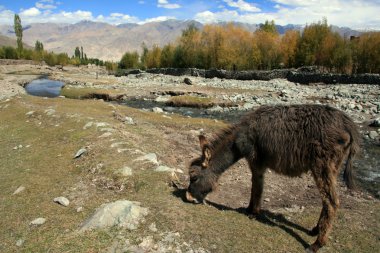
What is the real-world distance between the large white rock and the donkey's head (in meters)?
1.40

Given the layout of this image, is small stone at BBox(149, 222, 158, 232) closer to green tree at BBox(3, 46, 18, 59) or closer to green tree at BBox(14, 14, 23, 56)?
green tree at BBox(14, 14, 23, 56)

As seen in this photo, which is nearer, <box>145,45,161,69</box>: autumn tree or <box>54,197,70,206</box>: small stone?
<box>54,197,70,206</box>: small stone

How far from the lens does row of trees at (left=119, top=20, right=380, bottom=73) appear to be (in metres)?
59.6

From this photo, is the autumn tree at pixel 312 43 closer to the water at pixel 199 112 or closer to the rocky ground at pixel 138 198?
the water at pixel 199 112

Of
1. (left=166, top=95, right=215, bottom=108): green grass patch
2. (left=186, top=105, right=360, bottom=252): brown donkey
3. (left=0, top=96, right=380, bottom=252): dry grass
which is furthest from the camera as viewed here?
(left=166, top=95, right=215, bottom=108): green grass patch

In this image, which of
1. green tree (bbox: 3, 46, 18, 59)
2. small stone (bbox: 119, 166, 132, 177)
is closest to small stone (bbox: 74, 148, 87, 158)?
small stone (bbox: 119, 166, 132, 177)

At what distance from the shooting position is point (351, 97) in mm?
36875

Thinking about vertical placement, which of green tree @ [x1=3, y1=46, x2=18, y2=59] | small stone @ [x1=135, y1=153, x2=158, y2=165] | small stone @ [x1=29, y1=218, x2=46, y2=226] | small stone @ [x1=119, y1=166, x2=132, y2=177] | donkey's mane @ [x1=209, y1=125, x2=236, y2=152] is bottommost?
small stone @ [x1=29, y1=218, x2=46, y2=226]

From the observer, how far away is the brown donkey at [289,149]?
25.8ft

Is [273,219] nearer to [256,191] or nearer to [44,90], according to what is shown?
[256,191]

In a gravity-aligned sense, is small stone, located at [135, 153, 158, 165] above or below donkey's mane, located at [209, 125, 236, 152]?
below

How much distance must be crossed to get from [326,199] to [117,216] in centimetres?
497

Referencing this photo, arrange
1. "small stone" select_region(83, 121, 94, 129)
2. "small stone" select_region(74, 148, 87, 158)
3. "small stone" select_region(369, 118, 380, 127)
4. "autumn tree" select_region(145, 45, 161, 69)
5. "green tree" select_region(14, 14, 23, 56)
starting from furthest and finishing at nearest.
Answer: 1. "green tree" select_region(14, 14, 23, 56)
2. "autumn tree" select_region(145, 45, 161, 69)
3. "small stone" select_region(369, 118, 380, 127)
4. "small stone" select_region(83, 121, 94, 129)
5. "small stone" select_region(74, 148, 87, 158)

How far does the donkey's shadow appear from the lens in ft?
27.7
